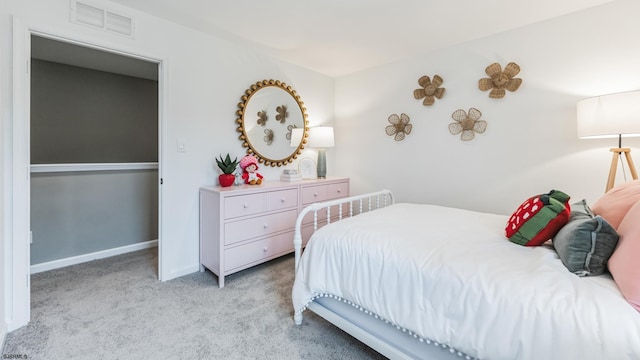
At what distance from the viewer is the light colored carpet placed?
1.56 m

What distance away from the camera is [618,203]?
4.12ft

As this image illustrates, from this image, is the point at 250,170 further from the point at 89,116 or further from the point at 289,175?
the point at 89,116

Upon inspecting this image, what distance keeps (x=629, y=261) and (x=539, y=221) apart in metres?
0.42

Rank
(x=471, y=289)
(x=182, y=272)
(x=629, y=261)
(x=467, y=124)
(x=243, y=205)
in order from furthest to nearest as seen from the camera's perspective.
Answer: (x=467, y=124) < (x=182, y=272) < (x=243, y=205) < (x=471, y=289) < (x=629, y=261)

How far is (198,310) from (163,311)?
24 cm

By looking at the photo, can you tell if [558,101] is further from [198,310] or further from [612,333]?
[198,310]

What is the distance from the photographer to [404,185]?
3.20 metres

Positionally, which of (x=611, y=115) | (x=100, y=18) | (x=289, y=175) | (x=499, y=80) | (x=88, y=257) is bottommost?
(x=88, y=257)

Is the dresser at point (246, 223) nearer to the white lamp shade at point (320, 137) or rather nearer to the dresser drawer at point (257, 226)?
the dresser drawer at point (257, 226)

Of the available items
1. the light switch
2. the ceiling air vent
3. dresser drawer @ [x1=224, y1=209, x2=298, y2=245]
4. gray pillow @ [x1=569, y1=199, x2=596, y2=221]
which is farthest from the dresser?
gray pillow @ [x1=569, y1=199, x2=596, y2=221]

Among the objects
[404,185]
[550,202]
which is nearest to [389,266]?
[550,202]

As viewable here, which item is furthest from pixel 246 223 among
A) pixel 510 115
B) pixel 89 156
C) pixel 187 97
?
pixel 510 115

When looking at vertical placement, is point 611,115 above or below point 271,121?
below

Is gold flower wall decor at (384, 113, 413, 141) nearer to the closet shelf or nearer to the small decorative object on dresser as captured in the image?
the small decorative object on dresser
